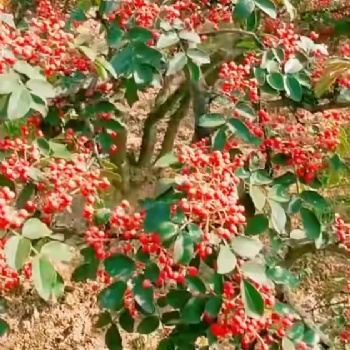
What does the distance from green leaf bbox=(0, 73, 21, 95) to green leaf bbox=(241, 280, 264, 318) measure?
48 centimetres

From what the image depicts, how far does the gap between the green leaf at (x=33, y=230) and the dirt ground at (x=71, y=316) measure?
1.23 m

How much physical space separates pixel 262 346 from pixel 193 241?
0.28 m

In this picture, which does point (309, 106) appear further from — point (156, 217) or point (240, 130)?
point (156, 217)

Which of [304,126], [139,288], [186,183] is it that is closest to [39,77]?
[186,183]

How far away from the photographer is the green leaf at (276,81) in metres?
1.45

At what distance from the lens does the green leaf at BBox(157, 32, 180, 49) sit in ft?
4.57

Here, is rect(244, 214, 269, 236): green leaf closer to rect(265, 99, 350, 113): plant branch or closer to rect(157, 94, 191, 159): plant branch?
rect(265, 99, 350, 113): plant branch

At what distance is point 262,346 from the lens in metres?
1.33

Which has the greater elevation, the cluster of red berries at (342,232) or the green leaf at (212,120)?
the green leaf at (212,120)

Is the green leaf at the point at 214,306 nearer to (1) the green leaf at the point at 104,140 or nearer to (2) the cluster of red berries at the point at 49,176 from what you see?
(2) the cluster of red berries at the point at 49,176

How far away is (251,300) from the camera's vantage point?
1181mm

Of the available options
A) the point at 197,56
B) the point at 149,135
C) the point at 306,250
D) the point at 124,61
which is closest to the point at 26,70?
the point at 124,61

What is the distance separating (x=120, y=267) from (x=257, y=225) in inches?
11.0

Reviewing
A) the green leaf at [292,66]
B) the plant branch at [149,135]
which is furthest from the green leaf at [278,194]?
the plant branch at [149,135]
